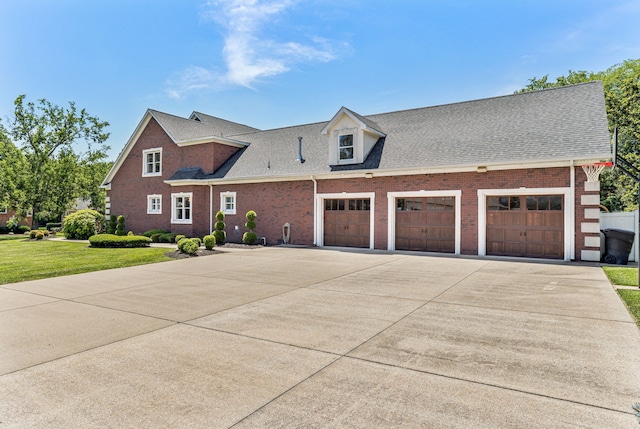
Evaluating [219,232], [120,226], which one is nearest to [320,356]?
[219,232]

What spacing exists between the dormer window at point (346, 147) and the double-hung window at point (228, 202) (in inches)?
273

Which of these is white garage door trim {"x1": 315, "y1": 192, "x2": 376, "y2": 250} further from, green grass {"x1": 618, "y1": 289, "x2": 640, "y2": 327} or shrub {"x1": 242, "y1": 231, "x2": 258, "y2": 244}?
green grass {"x1": 618, "y1": 289, "x2": 640, "y2": 327}

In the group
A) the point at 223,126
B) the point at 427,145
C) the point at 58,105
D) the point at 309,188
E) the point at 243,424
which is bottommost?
the point at 243,424

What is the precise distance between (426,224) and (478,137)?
14.4ft

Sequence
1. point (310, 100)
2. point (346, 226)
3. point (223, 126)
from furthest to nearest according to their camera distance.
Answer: point (223, 126), point (310, 100), point (346, 226)

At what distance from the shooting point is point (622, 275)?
1038 cm

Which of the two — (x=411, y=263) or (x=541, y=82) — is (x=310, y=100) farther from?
(x=541, y=82)

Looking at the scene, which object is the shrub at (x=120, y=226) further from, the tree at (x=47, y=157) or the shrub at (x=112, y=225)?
the tree at (x=47, y=157)

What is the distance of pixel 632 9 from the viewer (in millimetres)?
13344

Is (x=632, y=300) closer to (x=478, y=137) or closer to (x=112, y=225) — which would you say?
(x=478, y=137)

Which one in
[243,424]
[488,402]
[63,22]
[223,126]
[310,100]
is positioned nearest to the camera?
[243,424]

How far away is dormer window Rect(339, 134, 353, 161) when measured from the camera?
61.0 feet

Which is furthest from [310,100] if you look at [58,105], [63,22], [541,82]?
[58,105]

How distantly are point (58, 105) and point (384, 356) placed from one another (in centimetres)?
4301
